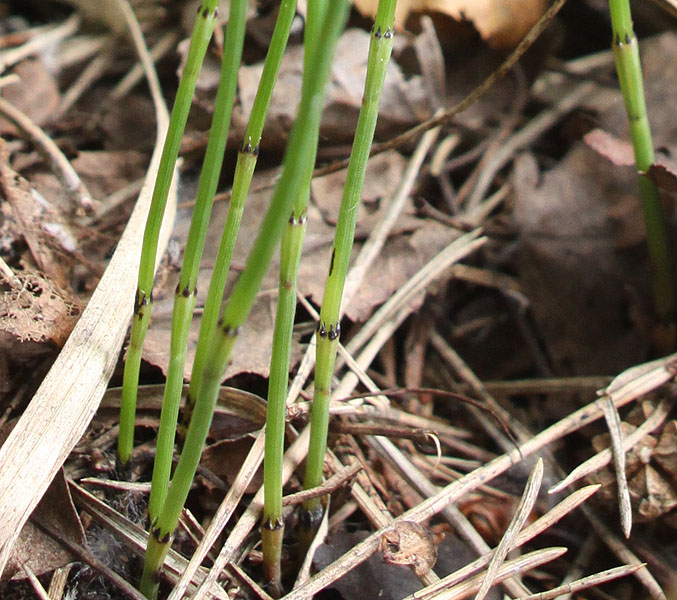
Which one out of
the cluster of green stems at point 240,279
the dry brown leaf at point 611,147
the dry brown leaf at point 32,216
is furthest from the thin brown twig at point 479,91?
the dry brown leaf at point 32,216

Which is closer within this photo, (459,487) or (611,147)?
(459,487)

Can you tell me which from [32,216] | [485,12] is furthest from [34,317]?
[485,12]

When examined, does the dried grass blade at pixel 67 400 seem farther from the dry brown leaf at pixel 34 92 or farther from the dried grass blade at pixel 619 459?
the dried grass blade at pixel 619 459

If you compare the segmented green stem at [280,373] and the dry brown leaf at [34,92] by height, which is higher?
the dry brown leaf at [34,92]

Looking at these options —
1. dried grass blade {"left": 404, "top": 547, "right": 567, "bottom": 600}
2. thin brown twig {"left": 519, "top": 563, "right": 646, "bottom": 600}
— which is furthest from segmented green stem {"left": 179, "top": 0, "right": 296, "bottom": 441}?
thin brown twig {"left": 519, "top": 563, "right": 646, "bottom": 600}

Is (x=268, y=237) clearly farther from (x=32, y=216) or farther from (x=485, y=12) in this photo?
(x=485, y=12)
